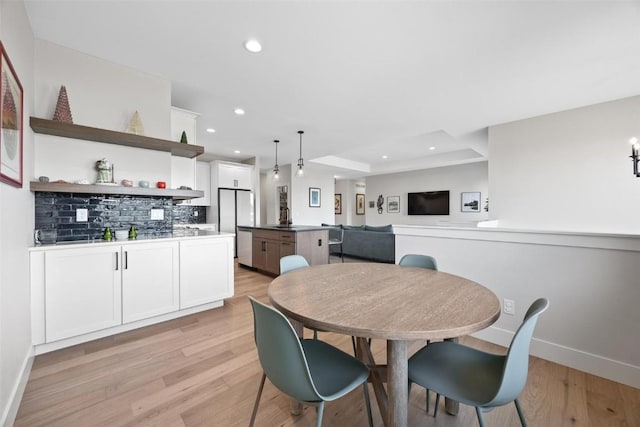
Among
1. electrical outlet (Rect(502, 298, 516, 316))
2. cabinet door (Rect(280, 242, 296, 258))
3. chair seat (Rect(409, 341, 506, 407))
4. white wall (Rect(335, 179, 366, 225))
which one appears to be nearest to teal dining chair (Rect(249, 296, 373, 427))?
chair seat (Rect(409, 341, 506, 407))

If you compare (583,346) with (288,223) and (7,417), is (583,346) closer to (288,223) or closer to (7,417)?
(7,417)

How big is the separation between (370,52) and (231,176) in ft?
15.3

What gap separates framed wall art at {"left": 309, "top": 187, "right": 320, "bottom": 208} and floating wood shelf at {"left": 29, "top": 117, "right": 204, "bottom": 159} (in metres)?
5.07

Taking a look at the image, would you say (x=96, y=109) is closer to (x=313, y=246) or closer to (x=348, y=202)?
(x=313, y=246)

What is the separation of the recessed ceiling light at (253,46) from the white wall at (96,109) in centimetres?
118

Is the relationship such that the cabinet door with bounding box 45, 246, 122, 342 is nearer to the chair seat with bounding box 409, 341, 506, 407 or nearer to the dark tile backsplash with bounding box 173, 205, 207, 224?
the chair seat with bounding box 409, 341, 506, 407

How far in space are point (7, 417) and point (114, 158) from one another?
6.83ft

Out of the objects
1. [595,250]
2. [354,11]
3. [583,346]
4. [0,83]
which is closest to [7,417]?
[0,83]

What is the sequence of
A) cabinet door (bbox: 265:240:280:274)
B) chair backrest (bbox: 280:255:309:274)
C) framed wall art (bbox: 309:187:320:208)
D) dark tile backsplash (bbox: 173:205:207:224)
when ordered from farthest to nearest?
1. framed wall art (bbox: 309:187:320:208)
2. dark tile backsplash (bbox: 173:205:207:224)
3. cabinet door (bbox: 265:240:280:274)
4. chair backrest (bbox: 280:255:309:274)

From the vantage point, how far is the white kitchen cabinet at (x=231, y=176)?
19.5 feet

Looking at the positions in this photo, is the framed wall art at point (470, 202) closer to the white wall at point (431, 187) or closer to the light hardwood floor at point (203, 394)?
the white wall at point (431, 187)

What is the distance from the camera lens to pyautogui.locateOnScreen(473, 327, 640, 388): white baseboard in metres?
1.75

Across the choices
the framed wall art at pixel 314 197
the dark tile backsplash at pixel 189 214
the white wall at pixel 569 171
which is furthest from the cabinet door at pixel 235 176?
the white wall at pixel 569 171

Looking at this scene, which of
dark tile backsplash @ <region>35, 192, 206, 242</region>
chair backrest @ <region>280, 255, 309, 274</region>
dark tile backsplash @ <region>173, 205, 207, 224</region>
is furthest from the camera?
dark tile backsplash @ <region>173, 205, 207, 224</region>
